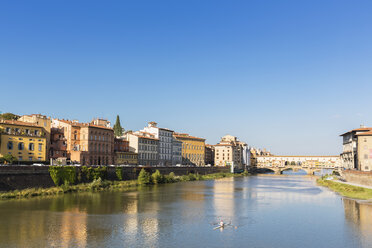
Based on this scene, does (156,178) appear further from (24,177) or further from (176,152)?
(176,152)

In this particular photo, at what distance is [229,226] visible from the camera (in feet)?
119

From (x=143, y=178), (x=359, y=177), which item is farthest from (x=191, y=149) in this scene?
(x=359, y=177)

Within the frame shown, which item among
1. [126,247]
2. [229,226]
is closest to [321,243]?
[229,226]

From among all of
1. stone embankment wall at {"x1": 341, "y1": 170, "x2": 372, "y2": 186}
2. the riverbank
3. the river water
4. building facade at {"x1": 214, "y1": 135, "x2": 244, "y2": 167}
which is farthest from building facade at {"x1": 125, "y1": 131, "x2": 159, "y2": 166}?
building facade at {"x1": 214, "y1": 135, "x2": 244, "y2": 167}

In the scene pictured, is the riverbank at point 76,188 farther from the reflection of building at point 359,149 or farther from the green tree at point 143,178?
the reflection of building at point 359,149

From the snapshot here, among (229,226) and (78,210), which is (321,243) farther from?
(78,210)

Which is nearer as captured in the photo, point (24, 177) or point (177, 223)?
point (177, 223)

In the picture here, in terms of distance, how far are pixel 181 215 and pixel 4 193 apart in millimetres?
27282

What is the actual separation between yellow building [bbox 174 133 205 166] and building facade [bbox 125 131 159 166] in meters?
21.6

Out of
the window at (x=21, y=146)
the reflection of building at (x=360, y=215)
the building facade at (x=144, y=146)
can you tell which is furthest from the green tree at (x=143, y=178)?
the reflection of building at (x=360, y=215)

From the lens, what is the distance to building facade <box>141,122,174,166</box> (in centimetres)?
12344

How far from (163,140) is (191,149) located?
23969 millimetres

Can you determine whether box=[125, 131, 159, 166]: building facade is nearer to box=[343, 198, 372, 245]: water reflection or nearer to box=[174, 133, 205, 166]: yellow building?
box=[174, 133, 205, 166]: yellow building

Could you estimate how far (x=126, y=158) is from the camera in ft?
335
